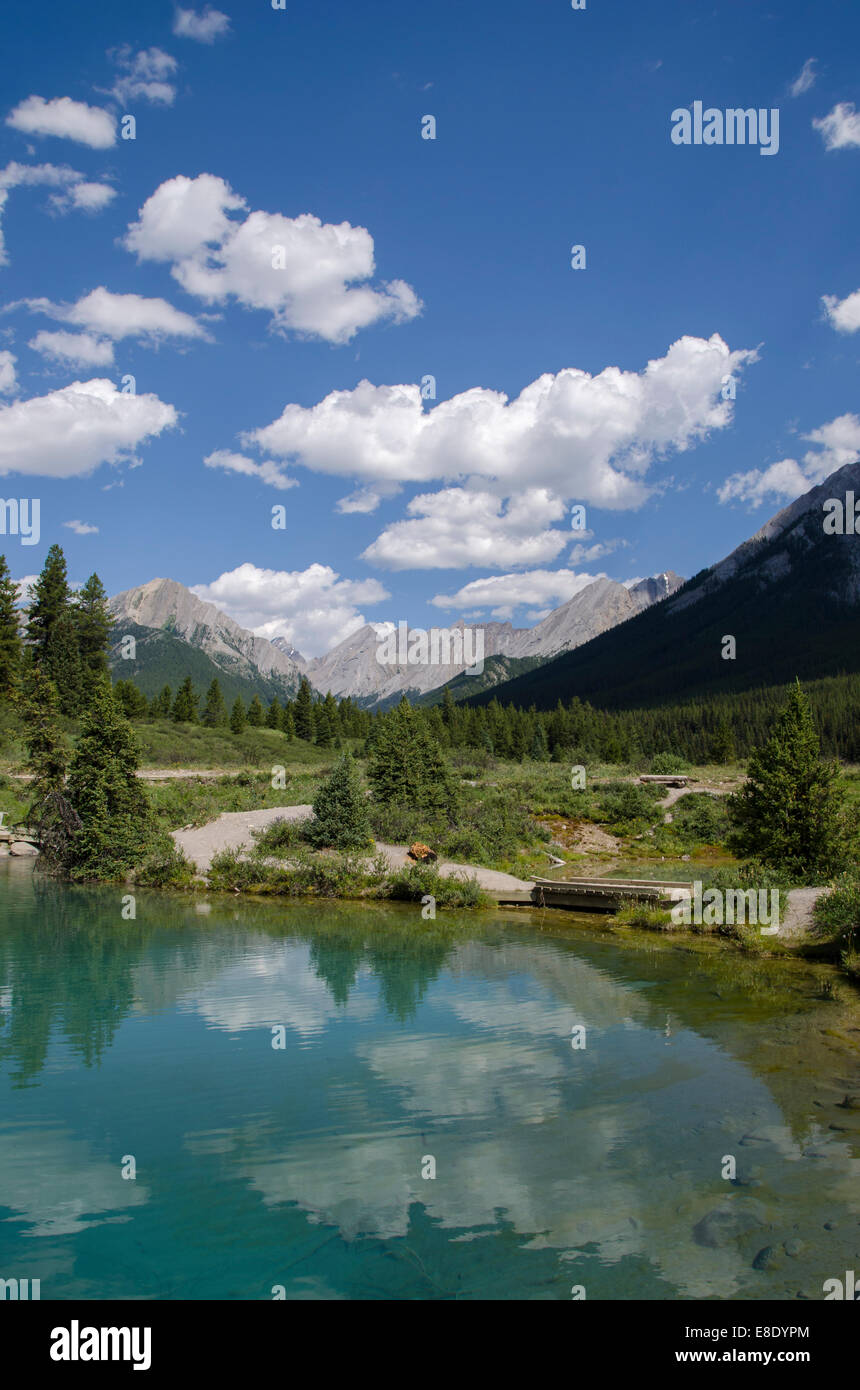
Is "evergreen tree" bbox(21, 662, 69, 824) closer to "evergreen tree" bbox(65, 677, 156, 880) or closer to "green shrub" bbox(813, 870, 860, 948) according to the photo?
"evergreen tree" bbox(65, 677, 156, 880)

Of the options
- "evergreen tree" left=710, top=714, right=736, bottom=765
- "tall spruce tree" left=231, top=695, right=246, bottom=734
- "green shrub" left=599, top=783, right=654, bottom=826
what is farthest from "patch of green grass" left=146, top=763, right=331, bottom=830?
"evergreen tree" left=710, top=714, right=736, bottom=765

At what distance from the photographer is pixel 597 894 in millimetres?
27828

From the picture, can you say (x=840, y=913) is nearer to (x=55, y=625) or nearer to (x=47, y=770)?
(x=47, y=770)

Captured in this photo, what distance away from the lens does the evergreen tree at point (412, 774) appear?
41.8 m

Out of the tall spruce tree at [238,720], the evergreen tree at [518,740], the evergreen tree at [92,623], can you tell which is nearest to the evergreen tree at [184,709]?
the tall spruce tree at [238,720]

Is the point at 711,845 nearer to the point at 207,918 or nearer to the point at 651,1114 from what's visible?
the point at 207,918

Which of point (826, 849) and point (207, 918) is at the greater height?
point (826, 849)

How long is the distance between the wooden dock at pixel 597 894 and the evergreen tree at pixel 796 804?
3.28 metres

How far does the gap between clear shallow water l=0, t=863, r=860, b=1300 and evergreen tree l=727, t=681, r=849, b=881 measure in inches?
286

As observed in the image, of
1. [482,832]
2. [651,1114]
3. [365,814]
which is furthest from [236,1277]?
[482,832]

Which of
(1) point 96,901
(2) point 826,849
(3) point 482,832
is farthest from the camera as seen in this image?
(3) point 482,832
